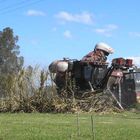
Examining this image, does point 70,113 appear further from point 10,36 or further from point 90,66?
point 10,36

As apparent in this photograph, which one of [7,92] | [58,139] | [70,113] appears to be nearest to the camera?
[58,139]

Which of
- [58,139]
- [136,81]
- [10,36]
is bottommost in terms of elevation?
[58,139]

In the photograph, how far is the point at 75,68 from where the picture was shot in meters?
33.0

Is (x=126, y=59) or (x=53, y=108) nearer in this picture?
(x=53, y=108)

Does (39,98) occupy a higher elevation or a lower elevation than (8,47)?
lower

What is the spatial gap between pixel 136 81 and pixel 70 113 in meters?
5.54

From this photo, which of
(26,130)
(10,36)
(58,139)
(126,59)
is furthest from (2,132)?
(10,36)

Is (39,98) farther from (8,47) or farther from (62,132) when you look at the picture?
(8,47)

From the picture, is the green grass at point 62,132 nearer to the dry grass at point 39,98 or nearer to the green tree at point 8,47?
the dry grass at point 39,98

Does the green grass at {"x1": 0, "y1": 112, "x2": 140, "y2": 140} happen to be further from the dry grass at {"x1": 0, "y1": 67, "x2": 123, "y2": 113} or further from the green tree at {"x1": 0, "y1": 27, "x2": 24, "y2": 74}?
the green tree at {"x1": 0, "y1": 27, "x2": 24, "y2": 74}

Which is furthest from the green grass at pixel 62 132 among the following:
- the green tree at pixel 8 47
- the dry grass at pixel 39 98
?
the green tree at pixel 8 47

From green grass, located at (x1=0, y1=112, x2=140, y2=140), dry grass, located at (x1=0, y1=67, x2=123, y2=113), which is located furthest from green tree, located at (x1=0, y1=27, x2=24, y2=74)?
green grass, located at (x1=0, y1=112, x2=140, y2=140)

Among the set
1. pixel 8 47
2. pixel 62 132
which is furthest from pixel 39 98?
pixel 8 47

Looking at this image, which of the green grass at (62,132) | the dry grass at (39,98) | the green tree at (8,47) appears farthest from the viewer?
the green tree at (8,47)
